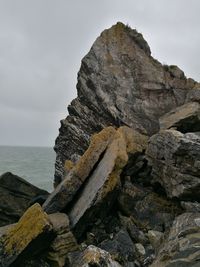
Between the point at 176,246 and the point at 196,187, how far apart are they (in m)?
3.63

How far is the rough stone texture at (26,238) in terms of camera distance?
1512cm

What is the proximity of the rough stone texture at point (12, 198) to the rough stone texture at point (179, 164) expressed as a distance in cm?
664

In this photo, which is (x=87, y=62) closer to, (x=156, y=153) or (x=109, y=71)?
(x=109, y=71)

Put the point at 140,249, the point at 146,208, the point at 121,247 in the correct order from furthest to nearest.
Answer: the point at 146,208 → the point at 140,249 → the point at 121,247

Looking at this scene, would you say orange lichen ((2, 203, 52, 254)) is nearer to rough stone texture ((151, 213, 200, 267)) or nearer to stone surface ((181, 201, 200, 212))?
rough stone texture ((151, 213, 200, 267))

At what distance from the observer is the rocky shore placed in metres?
15.2

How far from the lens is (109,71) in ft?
79.6

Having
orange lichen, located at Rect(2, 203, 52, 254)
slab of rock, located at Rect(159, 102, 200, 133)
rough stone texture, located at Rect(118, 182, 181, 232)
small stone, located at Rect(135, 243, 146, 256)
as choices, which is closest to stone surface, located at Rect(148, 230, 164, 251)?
small stone, located at Rect(135, 243, 146, 256)

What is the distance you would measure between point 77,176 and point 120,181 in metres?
1.96

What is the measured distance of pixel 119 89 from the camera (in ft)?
77.4

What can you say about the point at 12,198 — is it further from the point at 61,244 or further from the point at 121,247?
the point at 121,247

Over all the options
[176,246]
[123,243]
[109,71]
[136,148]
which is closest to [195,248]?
[176,246]

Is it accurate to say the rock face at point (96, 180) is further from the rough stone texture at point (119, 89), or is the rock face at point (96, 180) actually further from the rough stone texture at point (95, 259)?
the rough stone texture at point (95, 259)

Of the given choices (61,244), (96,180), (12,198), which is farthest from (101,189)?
(12,198)
